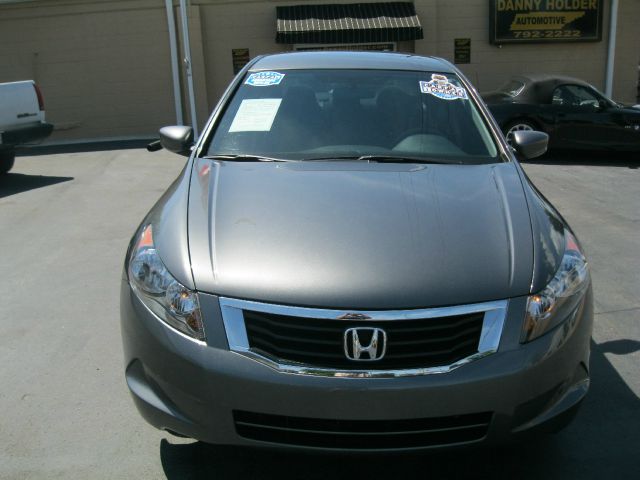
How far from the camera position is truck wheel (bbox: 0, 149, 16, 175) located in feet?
33.7

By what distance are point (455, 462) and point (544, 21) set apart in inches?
571

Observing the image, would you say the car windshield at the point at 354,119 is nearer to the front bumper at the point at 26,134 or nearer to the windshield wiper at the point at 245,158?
the windshield wiper at the point at 245,158

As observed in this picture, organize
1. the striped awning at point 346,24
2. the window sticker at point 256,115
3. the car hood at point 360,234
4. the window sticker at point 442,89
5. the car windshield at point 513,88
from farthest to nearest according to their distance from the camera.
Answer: the striped awning at point 346,24
the car windshield at point 513,88
the window sticker at point 442,89
the window sticker at point 256,115
the car hood at point 360,234

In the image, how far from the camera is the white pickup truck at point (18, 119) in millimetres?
9938

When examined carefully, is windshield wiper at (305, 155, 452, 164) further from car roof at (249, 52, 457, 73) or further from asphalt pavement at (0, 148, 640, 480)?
asphalt pavement at (0, 148, 640, 480)

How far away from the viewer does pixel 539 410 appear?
2.42m

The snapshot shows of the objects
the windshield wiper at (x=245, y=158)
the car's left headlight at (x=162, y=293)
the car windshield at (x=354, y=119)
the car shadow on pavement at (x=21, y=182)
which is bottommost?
the car shadow on pavement at (x=21, y=182)

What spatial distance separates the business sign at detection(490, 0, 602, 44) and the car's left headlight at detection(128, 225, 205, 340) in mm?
14260

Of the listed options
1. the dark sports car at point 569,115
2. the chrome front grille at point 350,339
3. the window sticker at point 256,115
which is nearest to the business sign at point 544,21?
the dark sports car at point 569,115

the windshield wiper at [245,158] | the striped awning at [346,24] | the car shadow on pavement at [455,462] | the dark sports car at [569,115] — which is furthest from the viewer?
the striped awning at [346,24]

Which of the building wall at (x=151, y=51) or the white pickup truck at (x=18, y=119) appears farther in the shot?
the building wall at (x=151, y=51)

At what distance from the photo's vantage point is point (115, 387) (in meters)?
3.54

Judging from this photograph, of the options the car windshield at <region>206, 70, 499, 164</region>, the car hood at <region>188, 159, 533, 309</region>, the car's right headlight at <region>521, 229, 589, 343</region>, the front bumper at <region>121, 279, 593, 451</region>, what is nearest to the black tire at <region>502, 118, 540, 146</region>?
the car windshield at <region>206, 70, 499, 164</region>

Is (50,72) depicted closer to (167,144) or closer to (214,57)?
(214,57)
